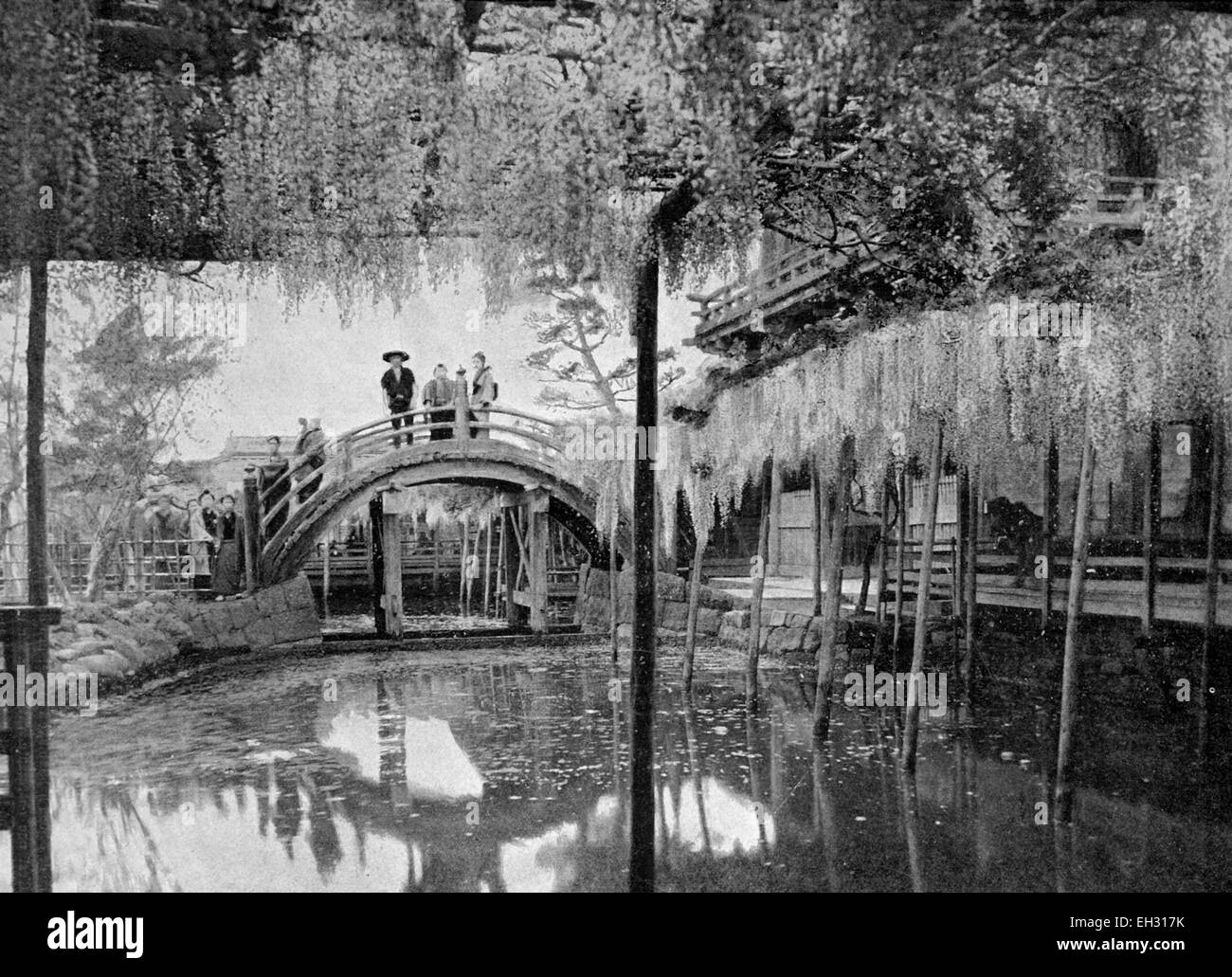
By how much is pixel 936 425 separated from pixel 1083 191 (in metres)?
0.94

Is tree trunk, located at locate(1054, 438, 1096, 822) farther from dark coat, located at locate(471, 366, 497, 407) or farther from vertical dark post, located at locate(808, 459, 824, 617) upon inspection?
dark coat, located at locate(471, 366, 497, 407)

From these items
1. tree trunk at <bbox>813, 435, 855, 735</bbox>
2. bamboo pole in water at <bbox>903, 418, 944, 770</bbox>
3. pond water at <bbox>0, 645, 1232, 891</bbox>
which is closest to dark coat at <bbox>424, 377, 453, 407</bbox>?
pond water at <bbox>0, 645, 1232, 891</bbox>

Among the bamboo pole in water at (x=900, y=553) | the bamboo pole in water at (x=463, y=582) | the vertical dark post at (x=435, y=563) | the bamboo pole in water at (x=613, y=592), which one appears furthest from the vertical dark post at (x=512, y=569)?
the bamboo pole in water at (x=900, y=553)

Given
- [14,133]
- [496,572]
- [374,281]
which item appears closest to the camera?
[14,133]

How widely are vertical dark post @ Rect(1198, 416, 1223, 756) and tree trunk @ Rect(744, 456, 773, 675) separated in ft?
5.18

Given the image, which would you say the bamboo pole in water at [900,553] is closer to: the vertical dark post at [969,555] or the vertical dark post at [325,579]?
the vertical dark post at [969,555]

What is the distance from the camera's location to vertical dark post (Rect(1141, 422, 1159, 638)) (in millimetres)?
2994

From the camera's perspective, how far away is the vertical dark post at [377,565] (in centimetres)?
296

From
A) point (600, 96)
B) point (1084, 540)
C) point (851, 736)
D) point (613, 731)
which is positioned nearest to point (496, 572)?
point (613, 731)

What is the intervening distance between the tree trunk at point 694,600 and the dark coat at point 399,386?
112 cm

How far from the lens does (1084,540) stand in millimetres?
2898

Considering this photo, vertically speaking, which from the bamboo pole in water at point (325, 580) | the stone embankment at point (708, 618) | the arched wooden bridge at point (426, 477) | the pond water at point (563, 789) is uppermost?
the arched wooden bridge at point (426, 477)

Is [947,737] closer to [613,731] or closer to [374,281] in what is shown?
[613,731]

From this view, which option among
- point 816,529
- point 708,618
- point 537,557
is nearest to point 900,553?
point 816,529
